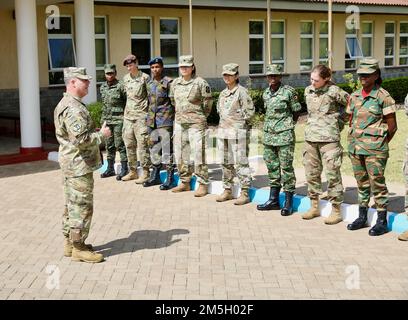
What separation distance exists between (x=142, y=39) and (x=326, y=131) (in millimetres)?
11198

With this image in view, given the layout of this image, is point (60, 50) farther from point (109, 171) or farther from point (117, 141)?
point (117, 141)

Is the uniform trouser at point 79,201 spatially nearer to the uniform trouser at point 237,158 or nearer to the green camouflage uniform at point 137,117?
the uniform trouser at point 237,158

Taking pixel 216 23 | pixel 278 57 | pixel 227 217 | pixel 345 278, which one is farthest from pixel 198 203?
pixel 278 57

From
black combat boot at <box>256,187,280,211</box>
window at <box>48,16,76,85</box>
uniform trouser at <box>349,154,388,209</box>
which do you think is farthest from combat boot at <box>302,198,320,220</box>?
window at <box>48,16,76,85</box>

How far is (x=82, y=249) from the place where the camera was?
5.71 m

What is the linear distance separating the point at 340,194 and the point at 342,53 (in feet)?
54.0

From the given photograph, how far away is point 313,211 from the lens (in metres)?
7.09

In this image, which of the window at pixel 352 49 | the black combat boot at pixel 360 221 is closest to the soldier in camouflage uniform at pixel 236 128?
the black combat boot at pixel 360 221

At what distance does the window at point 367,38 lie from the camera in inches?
912

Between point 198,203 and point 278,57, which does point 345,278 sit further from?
point 278,57

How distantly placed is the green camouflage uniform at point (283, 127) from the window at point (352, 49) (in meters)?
16.3

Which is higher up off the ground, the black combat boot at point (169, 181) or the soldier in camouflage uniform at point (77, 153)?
the soldier in camouflage uniform at point (77, 153)

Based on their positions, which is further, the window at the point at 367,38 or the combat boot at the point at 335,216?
the window at the point at 367,38

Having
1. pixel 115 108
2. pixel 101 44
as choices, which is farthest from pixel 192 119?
pixel 101 44
